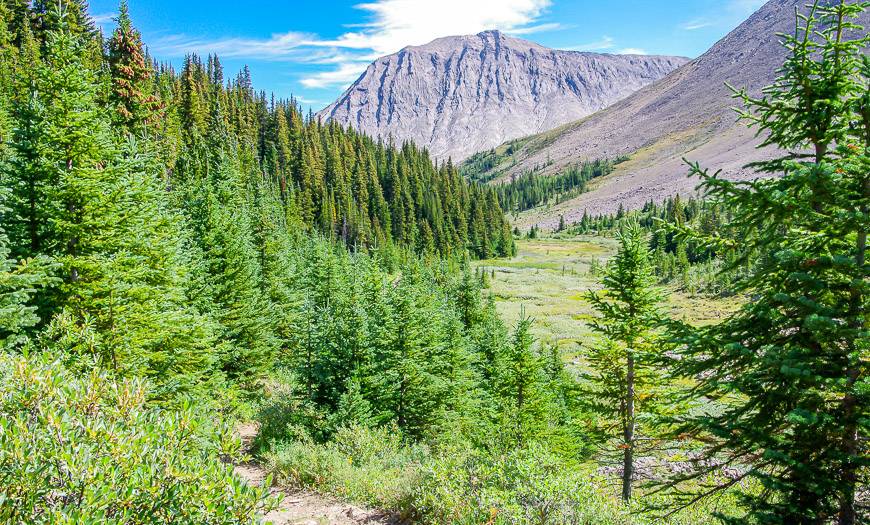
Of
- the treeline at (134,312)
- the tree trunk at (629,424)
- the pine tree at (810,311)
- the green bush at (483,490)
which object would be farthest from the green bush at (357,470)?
the tree trunk at (629,424)

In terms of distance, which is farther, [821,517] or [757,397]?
[757,397]

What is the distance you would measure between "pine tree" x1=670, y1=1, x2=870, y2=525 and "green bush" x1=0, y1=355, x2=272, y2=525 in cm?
665

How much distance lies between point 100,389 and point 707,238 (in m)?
9.52

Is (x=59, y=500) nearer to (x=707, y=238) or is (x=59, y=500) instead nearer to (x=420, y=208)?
(x=707, y=238)

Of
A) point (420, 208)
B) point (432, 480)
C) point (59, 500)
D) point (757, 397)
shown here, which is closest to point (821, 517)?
point (757, 397)

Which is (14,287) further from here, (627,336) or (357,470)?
(627,336)

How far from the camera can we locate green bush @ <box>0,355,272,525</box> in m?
4.02

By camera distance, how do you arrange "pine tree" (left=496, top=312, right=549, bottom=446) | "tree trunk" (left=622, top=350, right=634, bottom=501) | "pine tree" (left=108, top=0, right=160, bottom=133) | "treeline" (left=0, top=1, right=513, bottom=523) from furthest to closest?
"pine tree" (left=108, top=0, right=160, bottom=133)
"pine tree" (left=496, top=312, right=549, bottom=446)
"tree trunk" (left=622, top=350, right=634, bottom=501)
"treeline" (left=0, top=1, right=513, bottom=523)

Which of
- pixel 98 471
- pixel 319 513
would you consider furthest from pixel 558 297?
pixel 98 471

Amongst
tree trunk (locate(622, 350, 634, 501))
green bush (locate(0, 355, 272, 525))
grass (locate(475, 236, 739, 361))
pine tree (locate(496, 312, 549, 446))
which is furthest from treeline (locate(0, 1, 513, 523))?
grass (locate(475, 236, 739, 361))

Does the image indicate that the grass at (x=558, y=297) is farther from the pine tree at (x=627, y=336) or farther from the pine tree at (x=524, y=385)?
the pine tree at (x=627, y=336)

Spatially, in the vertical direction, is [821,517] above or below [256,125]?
below

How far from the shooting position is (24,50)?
59406 mm

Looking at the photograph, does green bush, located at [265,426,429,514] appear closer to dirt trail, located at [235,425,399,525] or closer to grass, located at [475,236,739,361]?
dirt trail, located at [235,425,399,525]
